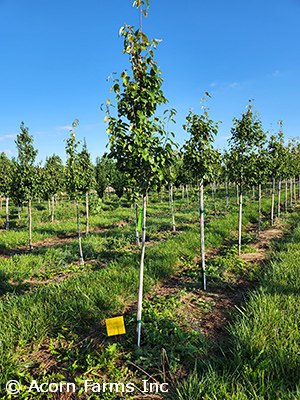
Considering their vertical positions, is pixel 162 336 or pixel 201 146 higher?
pixel 201 146

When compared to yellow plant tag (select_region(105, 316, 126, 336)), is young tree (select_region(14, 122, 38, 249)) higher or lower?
higher

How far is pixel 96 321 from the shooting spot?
4195 millimetres

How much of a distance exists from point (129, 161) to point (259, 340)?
292 cm

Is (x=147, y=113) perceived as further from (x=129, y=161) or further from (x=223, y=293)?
(x=223, y=293)

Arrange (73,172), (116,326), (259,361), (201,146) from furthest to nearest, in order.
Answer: (73,172)
(201,146)
(116,326)
(259,361)

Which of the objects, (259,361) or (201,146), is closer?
(259,361)

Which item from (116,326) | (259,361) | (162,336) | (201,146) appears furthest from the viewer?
(201,146)

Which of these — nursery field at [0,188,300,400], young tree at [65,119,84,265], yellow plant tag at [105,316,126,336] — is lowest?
nursery field at [0,188,300,400]

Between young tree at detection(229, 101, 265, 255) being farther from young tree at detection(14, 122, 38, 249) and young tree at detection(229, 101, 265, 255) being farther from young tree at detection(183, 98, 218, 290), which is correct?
young tree at detection(14, 122, 38, 249)

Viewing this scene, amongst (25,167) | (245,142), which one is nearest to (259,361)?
(245,142)

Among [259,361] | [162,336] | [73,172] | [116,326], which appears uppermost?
[73,172]

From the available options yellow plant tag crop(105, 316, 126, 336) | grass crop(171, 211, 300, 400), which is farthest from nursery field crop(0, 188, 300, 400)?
yellow plant tag crop(105, 316, 126, 336)

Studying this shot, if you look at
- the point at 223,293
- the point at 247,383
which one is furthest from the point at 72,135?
the point at 247,383

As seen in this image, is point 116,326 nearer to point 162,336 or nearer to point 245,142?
point 162,336
